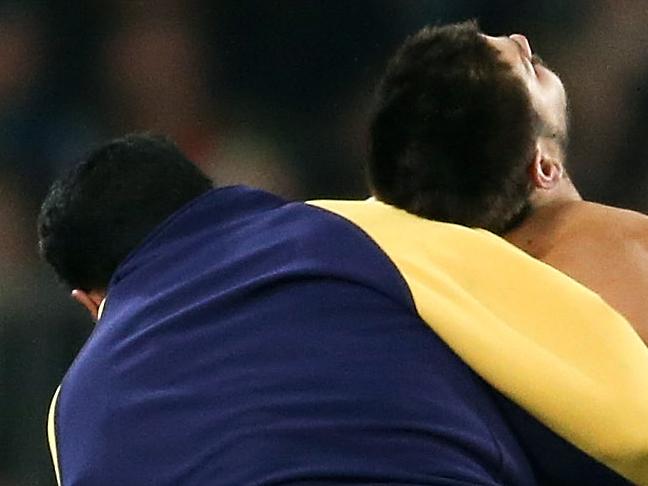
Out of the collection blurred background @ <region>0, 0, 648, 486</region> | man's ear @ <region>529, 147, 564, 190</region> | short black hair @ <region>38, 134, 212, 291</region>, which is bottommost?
blurred background @ <region>0, 0, 648, 486</region>

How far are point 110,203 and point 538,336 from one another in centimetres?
34

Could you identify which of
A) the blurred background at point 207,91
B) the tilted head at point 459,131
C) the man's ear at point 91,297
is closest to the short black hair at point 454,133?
the tilted head at point 459,131

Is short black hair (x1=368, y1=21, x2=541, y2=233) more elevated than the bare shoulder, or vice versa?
short black hair (x1=368, y1=21, x2=541, y2=233)

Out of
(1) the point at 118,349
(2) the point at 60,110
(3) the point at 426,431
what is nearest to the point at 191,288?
(1) the point at 118,349

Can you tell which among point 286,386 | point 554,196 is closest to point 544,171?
point 554,196

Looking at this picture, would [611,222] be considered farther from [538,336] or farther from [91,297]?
[91,297]

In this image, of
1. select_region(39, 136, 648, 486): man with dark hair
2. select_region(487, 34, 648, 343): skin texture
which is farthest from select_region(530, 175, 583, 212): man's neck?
select_region(39, 136, 648, 486): man with dark hair

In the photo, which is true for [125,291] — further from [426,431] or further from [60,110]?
[60,110]

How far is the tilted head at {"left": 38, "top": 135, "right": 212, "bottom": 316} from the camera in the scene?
3.14 ft

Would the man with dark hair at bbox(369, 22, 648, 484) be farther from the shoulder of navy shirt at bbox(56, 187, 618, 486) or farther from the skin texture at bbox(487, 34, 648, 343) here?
the shoulder of navy shirt at bbox(56, 187, 618, 486)

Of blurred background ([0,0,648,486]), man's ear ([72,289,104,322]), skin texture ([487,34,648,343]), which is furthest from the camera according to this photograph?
blurred background ([0,0,648,486])

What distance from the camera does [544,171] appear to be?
0.99 metres

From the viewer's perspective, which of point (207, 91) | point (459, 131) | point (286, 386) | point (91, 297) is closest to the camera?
point (286, 386)

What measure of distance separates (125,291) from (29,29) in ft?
2.15
